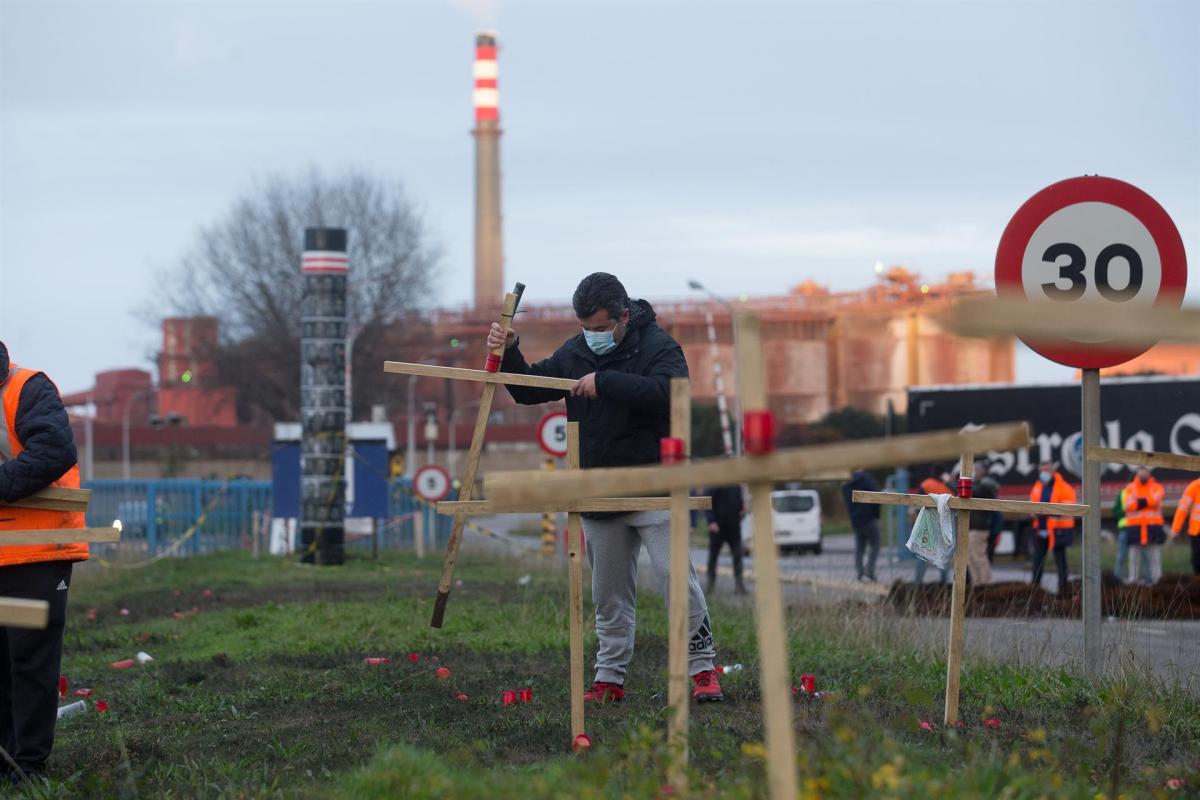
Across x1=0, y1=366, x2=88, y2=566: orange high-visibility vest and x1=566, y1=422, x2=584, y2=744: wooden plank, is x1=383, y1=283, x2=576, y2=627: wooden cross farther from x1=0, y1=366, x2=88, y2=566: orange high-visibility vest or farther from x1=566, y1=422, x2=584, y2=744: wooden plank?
x1=0, y1=366, x2=88, y2=566: orange high-visibility vest

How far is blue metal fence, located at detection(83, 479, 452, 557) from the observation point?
28.6 meters

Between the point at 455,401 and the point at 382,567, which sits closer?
the point at 382,567

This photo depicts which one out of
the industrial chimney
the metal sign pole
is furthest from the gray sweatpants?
the industrial chimney

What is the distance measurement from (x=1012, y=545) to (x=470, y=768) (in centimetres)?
2607

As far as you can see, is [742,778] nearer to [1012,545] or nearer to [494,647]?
[494,647]

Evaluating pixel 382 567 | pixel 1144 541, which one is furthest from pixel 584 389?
pixel 1144 541

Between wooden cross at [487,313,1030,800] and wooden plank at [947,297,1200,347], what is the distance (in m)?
0.29

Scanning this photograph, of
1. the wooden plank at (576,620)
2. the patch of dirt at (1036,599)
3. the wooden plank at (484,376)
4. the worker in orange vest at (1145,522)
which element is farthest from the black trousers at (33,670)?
the worker in orange vest at (1145,522)

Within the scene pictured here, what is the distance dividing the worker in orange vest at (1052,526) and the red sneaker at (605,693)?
473 inches

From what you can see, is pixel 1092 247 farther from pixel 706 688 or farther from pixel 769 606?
pixel 769 606

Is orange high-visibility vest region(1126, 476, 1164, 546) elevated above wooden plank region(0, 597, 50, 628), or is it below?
below

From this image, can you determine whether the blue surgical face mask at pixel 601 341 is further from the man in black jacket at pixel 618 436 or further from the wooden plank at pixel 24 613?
the wooden plank at pixel 24 613

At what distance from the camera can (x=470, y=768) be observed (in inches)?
203

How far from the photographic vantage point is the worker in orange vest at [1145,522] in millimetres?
19500
